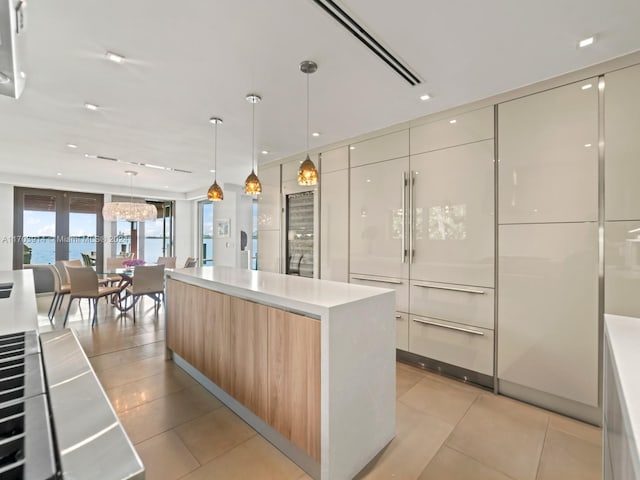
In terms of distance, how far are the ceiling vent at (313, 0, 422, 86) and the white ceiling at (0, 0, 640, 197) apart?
44 mm

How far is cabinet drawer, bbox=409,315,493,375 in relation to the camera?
2.62 metres

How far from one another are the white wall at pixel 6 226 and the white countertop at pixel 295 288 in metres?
6.60

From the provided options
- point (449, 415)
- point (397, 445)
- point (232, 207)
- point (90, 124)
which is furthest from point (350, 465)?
point (232, 207)

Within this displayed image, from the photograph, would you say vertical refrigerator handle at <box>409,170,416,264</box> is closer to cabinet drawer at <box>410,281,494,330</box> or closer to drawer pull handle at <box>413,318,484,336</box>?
cabinet drawer at <box>410,281,494,330</box>

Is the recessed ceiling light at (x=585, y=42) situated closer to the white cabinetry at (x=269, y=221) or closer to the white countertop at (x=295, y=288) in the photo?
the white countertop at (x=295, y=288)

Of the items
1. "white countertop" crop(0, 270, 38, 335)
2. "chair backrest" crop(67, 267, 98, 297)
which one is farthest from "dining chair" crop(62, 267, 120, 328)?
"white countertop" crop(0, 270, 38, 335)

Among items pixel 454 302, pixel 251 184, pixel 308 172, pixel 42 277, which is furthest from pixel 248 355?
pixel 42 277

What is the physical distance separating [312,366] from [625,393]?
1200 mm

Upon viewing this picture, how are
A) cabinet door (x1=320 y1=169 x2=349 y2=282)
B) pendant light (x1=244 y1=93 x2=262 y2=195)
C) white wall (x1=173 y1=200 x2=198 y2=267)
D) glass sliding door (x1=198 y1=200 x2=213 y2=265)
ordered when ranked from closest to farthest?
pendant light (x1=244 y1=93 x2=262 y2=195) < cabinet door (x1=320 y1=169 x2=349 y2=282) < glass sliding door (x1=198 y1=200 x2=213 y2=265) < white wall (x1=173 y1=200 x2=198 y2=267)

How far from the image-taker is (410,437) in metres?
1.98

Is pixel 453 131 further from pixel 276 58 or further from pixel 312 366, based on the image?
pixel 312 366

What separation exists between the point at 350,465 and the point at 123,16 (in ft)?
9.33

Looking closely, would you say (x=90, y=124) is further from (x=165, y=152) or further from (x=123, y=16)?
(x=123, y=16)

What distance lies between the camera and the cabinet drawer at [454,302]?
2.61 meters
